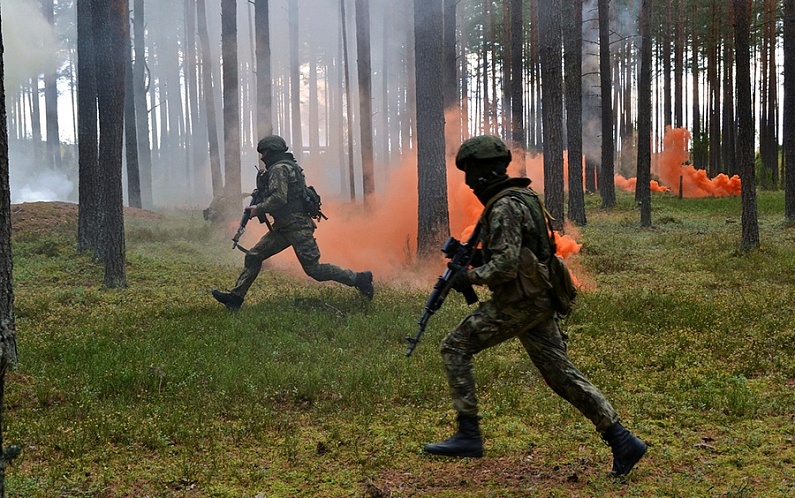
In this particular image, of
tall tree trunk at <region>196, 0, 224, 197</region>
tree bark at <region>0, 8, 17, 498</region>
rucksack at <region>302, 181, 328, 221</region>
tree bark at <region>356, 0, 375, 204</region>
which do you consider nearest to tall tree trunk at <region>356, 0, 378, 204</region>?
tree bark at <region>356, 0, 375, 204</region>

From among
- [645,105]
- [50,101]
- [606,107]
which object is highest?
[50,101]

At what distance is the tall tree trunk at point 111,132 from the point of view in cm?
1113

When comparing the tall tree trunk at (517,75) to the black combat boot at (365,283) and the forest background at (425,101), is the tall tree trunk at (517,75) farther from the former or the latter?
the black combat boot at (365,283)

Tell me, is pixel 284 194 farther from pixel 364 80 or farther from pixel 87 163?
pixel 364 80

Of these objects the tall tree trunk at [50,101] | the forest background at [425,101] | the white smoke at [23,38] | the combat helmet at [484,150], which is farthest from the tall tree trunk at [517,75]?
the tall tree trunk at [50,101]

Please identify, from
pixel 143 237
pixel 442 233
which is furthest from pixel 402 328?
pixel 143 237

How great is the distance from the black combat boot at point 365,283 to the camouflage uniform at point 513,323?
5035 millimetres

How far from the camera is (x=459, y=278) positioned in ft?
14.3

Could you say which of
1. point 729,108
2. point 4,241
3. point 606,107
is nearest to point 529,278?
point 4,241

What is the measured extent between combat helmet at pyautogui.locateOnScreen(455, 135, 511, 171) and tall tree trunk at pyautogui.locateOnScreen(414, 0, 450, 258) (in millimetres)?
7616

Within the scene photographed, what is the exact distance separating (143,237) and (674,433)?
50.0 feet

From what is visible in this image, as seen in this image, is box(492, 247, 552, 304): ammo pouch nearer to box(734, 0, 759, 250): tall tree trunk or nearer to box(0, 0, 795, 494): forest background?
box(0, 0, 795, 494): forest background

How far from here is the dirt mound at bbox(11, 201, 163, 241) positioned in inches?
621

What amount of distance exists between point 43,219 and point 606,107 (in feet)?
57.0
